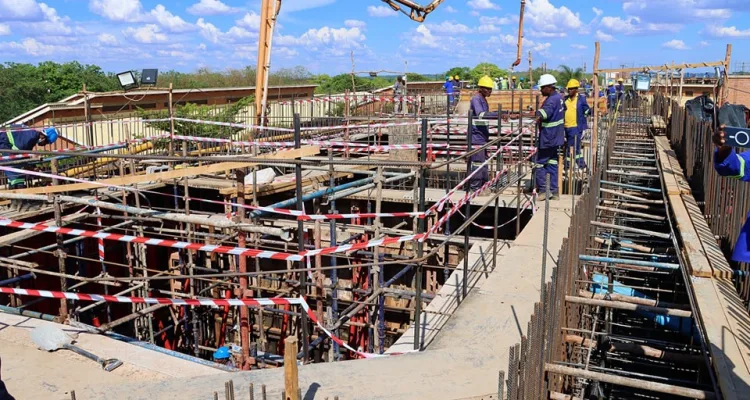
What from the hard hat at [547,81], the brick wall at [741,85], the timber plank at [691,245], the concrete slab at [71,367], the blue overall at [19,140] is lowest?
the concrete slab at [71,367]

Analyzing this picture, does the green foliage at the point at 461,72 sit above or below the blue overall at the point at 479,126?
above

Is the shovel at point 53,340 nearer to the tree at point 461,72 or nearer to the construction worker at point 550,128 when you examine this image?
the construction worker at point 550,128

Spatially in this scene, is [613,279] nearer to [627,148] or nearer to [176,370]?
[176,370]

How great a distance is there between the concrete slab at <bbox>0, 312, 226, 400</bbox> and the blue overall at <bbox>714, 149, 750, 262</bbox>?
4325 mm

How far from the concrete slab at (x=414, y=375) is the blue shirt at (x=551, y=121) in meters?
4.39

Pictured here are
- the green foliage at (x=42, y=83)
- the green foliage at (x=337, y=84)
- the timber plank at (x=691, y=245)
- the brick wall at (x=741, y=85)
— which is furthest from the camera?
the green foliage at (x=337, y=84)

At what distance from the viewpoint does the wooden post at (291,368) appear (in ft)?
11.1

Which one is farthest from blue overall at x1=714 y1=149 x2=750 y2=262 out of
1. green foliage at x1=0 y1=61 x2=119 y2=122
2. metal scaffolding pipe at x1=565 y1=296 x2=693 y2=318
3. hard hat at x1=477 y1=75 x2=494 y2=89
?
green foliage at x1=0 y1=61 x2=119 y2=122

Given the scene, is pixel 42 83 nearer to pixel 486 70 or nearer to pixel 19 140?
pixel 19 140

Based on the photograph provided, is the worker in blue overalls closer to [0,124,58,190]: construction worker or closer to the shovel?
the shovel

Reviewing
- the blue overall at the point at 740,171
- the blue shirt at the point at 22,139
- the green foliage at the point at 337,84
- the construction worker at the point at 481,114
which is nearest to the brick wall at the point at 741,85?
the green foliage at the point at 337,84

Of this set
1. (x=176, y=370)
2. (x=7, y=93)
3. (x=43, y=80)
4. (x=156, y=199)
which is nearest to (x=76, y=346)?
(x=176, y=370)

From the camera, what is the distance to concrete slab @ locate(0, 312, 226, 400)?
5.00m

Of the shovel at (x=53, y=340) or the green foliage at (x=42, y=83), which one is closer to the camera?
the shovel at (x=53, y=340)
